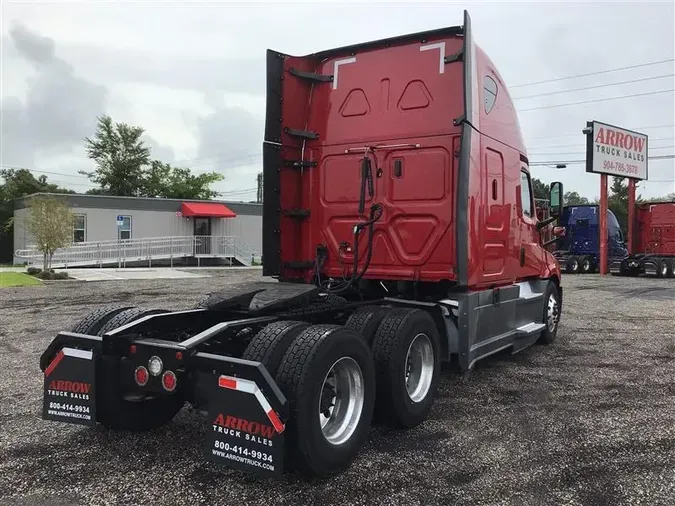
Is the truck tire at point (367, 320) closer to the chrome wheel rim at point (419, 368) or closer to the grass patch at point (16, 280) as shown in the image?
the chrome wheel rim at point (419, 368)

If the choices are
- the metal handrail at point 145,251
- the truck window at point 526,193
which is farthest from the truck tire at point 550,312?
the metal handrail at point 145,251

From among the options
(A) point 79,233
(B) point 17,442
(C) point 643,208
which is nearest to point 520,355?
(B) point 17,442

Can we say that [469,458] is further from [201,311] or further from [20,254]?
[20,254]

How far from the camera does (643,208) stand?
83.5ft

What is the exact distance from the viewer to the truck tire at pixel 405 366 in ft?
14.3

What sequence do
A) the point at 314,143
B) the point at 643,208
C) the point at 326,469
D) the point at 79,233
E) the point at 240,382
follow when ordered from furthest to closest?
the point at 79,233 < the point at 643,208 < the point at 314,143 < the point at 326,469 < the point at 240,382

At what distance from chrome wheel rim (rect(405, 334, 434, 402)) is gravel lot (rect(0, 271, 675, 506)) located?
0.30 m

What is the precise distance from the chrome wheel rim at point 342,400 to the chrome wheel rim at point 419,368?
2.73 feet

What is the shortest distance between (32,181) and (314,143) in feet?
160

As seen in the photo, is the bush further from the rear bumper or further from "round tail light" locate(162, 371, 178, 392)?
"round tail light" locate(162, 371, 178, 392)

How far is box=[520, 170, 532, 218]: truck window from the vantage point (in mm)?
7109

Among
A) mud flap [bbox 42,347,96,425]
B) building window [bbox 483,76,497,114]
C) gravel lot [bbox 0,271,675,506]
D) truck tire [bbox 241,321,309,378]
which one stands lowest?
gravel lot [bbox 0,271,675,506]

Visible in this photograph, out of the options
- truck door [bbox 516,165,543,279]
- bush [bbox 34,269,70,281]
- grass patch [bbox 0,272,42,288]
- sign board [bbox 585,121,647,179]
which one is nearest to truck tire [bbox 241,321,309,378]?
truck door [bbox 516,165,543,279]

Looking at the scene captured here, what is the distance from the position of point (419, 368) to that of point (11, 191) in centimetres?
4612
